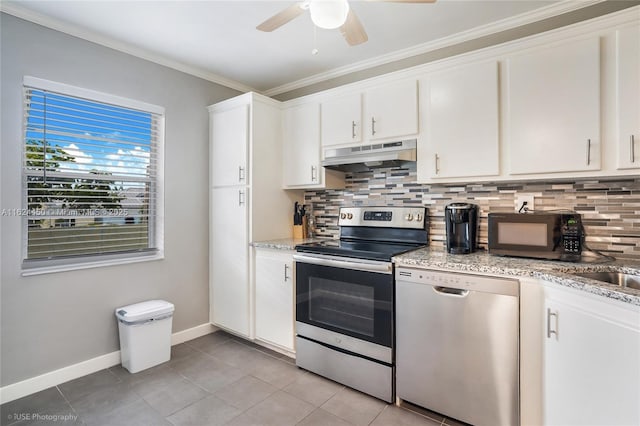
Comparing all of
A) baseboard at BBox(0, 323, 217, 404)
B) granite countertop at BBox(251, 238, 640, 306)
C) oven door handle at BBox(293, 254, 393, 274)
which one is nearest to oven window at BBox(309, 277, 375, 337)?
oven door handle at BBox(293, 254, 393, 274)

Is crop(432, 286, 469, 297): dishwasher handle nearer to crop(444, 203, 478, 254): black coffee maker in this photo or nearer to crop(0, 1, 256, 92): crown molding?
crop(444, 203, 478, 254): black coffee maker

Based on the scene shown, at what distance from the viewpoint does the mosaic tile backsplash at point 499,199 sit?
188 centimetres

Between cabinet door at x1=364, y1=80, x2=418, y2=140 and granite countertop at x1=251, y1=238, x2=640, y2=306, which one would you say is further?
cabinet door at x1=364, y1=80, x2=418, y2=140

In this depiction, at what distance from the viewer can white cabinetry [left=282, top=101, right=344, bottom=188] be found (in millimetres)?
2791

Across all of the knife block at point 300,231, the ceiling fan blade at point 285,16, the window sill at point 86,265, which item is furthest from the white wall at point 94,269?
the ceiling fan blade at point 285,16

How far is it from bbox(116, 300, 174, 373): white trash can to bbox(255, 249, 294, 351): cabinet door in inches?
29.1

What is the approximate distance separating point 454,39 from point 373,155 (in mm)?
1113

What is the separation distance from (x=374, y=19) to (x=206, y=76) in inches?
68.5

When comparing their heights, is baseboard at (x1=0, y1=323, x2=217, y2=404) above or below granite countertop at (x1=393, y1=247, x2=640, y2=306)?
below

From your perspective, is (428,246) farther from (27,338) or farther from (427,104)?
(27,338)

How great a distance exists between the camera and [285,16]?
5.08ft

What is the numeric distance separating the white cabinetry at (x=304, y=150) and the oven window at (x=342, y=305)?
3.09ft

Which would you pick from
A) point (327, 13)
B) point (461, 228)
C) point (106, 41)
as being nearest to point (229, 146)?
point (106, 41)

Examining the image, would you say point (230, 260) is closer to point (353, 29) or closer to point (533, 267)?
point (353, 29)
